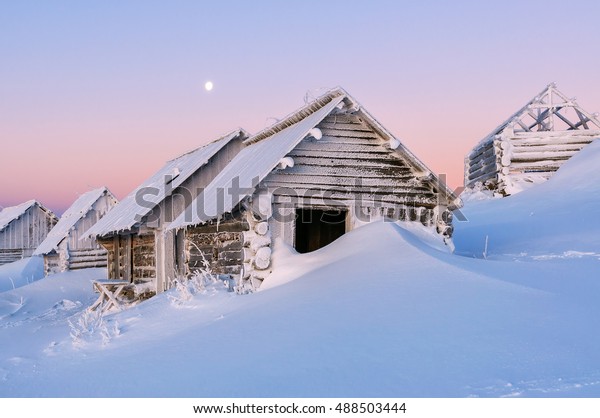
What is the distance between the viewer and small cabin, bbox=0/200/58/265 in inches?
1326

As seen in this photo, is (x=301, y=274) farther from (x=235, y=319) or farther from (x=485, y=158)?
(x=485, y=158)

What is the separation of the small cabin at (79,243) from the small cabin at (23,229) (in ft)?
29.3

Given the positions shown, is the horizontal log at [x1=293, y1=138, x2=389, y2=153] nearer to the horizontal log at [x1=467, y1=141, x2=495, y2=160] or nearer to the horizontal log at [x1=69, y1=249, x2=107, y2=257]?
the horizontal log at [x1=467, y1=141, x2=495, y2=160]

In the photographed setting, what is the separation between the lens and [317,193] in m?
10.5

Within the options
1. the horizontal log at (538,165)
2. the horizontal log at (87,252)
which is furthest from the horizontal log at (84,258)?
the horizontal log at (538,165)

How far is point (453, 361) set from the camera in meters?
4.40

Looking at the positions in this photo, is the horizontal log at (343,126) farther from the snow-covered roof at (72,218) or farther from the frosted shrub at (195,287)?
the snow-covered roof at (72,218)

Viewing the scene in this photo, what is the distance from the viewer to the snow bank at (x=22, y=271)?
100.0ft

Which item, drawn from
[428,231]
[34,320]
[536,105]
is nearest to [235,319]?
[428,231]

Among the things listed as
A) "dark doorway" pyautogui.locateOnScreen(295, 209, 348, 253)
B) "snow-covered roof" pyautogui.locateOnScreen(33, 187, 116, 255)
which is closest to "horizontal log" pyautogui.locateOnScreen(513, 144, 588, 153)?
"dark doorway" pyautogui.locateOnScreen(295, 209, 348, 253)

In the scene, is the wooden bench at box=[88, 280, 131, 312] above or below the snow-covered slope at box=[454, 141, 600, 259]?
below

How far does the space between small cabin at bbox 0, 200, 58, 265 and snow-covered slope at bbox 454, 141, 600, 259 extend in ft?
93.9

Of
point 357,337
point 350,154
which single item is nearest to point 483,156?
point 350,154
